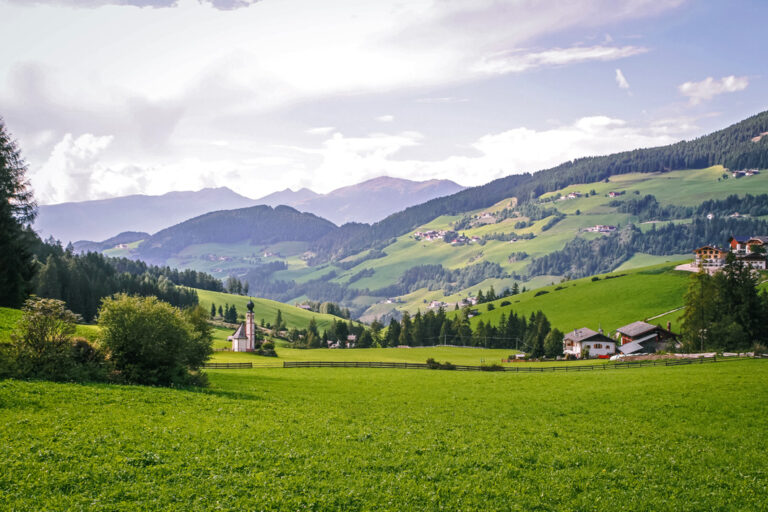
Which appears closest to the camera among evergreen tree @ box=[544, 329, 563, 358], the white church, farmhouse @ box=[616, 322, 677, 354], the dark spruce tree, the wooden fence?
the dark spruce tree

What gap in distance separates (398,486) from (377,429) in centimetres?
1021

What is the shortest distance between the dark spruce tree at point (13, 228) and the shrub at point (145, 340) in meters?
26.5

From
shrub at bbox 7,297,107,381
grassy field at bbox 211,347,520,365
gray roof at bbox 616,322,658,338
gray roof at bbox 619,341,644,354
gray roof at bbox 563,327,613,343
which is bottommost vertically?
grassy field at bbox 211,347,520,365

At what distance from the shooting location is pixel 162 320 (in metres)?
41.9

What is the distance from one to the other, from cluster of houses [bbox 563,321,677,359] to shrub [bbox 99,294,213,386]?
3553 inches

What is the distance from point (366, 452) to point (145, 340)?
23.0m

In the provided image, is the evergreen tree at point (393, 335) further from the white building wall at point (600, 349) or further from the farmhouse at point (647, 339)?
the farmhouse at point (647, 339)

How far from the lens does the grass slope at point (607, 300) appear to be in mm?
140500

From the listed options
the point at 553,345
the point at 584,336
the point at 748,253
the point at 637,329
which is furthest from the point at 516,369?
the point at 748,253

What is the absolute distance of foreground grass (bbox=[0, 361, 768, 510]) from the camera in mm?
18609

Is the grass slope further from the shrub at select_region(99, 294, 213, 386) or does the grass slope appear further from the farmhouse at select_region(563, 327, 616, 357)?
the shrub at select_region(99, 294, 213, 386)

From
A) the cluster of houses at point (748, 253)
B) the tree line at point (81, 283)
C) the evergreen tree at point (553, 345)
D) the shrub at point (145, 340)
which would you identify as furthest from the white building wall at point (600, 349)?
the tree line at point (81, 283)

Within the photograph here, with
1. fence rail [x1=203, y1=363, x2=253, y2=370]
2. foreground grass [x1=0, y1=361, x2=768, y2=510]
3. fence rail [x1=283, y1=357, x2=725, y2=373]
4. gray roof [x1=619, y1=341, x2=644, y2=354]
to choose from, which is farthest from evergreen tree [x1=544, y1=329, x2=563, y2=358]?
foreground grass [x1=0, y1=361, x2=768, y2=510]

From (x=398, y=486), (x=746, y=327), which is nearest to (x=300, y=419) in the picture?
(x=398, y=486)
